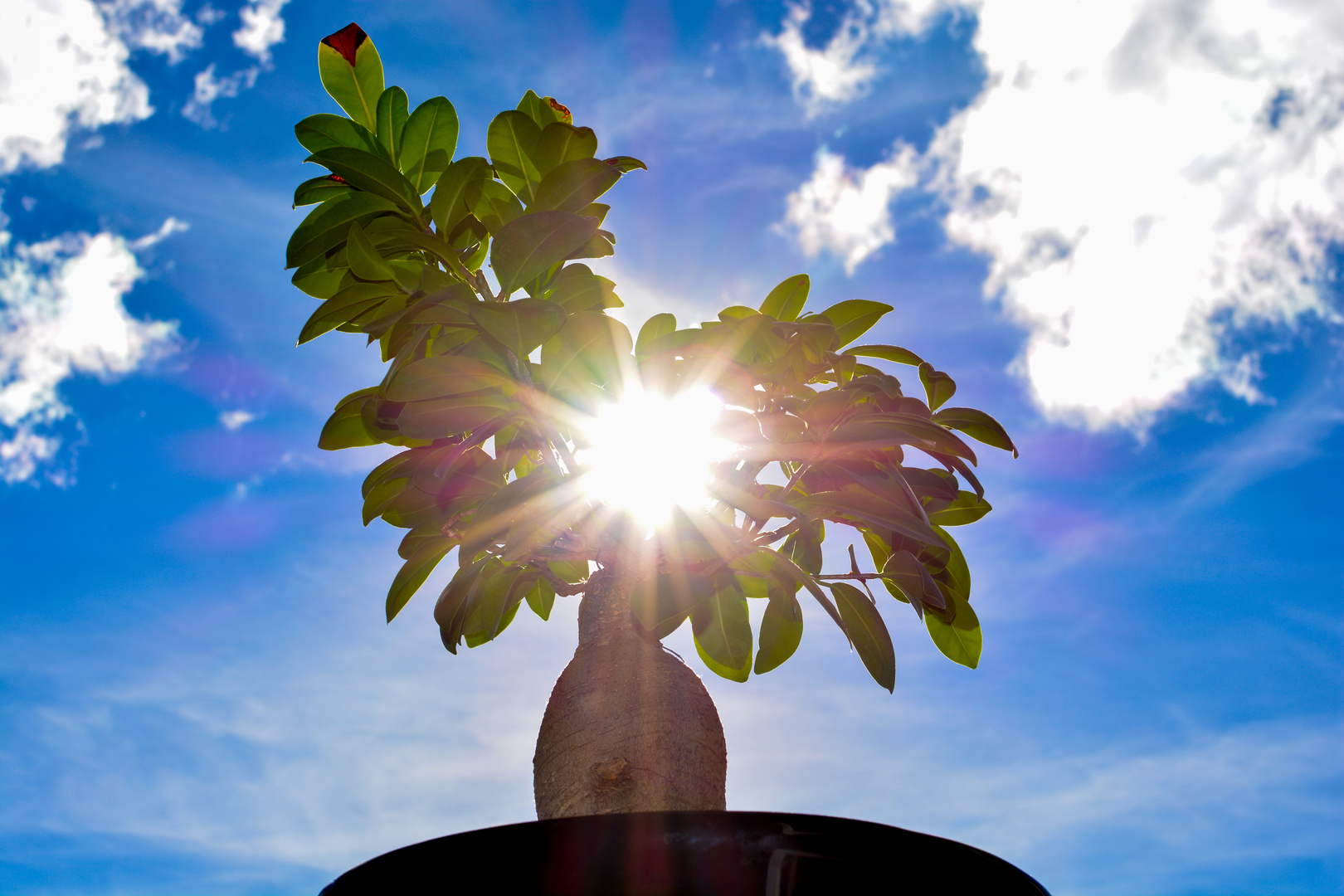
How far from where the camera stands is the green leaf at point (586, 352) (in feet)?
3.75

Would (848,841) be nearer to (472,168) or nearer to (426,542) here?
(426,542)

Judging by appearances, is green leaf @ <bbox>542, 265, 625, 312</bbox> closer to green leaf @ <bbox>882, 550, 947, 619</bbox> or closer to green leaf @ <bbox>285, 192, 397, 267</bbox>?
green leaf @ <bbox>285, 192, 397, 267</bbox>

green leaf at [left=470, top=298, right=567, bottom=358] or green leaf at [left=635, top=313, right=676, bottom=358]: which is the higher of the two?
green leaf at [left=635, top=313, right=676, bottom=358]

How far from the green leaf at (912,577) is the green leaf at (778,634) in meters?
0.19

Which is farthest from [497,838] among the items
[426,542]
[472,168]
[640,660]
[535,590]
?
[472,168]

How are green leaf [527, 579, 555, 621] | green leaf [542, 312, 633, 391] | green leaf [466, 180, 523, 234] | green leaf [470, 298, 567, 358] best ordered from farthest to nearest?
green leaf [527, 579, 555, 621] < green leaf [466, 180, 523, 234] < green leaf [542, 312, 633, 391] < green leaf [470, 298, 567, 358]

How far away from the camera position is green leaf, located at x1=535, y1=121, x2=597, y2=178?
4.17 ft

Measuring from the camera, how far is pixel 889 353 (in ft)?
4.57

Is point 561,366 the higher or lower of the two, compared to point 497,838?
higher

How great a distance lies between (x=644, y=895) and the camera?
33.1 inches

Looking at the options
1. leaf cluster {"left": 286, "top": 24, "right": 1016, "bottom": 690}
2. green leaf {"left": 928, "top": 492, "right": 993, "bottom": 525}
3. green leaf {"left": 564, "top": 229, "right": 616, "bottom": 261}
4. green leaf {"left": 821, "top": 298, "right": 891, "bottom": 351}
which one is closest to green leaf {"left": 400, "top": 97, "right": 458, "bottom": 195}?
leaf cluster {"left": 286, "top": 24, "right": 1016, "bottom": 690}

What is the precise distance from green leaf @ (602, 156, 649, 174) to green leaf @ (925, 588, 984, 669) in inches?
36.5

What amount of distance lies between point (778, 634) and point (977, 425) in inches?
19.3

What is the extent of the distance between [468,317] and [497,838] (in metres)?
0.69
